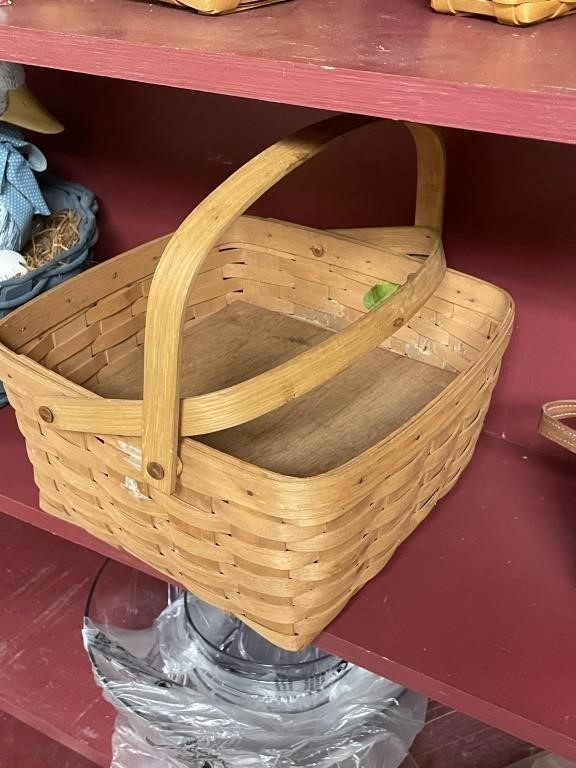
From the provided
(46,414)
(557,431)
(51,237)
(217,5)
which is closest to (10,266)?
(51,237)

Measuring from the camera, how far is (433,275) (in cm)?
61

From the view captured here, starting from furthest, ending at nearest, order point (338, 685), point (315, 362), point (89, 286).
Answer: point (338, 685) < point (89, 286) < point (315, 362)

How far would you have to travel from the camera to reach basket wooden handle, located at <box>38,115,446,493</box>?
1.49 feet

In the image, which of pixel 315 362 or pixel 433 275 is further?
pixel 433 275

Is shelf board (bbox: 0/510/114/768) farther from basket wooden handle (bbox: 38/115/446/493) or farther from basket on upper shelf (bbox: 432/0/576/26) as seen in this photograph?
basket on upper shelf (bbox: 432/0/576/26)

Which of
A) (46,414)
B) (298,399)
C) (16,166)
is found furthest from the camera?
(16,166)

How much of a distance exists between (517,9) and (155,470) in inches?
13.2

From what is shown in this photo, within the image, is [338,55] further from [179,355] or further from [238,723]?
[238,723]

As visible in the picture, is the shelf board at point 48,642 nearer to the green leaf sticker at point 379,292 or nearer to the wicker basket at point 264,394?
the wicker basket at point 264,394

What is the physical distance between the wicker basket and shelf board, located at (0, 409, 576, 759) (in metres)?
0.03

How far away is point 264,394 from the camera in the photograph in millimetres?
480

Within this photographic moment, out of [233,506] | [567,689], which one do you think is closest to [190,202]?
[233,506]

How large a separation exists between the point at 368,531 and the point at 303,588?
0.06m

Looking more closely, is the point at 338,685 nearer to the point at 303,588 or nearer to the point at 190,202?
the point at 303,588
